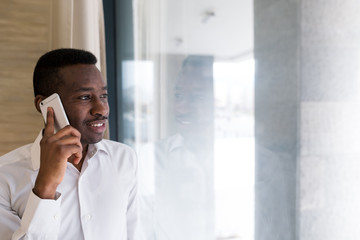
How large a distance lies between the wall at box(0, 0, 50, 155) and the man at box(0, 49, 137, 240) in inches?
45.6

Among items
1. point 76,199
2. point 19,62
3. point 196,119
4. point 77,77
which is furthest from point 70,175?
point 19,62

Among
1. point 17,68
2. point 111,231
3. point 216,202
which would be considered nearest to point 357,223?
point 216,202

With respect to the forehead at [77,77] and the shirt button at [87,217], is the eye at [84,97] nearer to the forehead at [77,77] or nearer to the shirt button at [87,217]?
the forehead at [77,77]

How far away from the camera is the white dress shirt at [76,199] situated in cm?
69

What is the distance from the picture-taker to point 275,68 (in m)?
0.56

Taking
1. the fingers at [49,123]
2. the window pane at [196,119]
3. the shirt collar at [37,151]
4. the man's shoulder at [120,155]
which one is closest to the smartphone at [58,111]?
the fingers at [49,123]

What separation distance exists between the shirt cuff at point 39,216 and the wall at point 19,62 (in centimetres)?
139

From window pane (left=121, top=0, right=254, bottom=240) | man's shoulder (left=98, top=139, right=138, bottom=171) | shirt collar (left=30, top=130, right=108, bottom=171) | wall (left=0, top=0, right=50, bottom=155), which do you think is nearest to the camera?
window pane (left=121, top=0, right=254, bottom=240)

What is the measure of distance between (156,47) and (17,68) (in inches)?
44.7

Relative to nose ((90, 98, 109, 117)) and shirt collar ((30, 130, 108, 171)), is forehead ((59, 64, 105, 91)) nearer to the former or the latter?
nose ((90, 98, 109, 117))

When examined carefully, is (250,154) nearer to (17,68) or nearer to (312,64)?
(312,64)

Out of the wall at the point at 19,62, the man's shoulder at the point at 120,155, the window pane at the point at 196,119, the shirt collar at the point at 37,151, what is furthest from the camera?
the wall at the point at 19,62

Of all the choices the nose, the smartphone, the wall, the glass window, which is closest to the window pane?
the glass window

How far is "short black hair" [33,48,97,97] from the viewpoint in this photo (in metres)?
0.82
